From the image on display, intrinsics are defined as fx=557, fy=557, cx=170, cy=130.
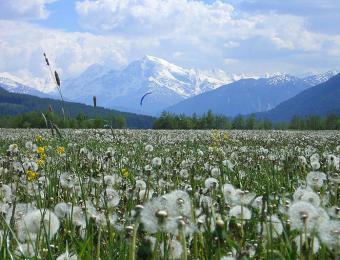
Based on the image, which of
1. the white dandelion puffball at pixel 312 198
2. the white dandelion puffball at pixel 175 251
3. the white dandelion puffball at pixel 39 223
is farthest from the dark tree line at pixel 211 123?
the white dandelion puffball at pixel 175 251

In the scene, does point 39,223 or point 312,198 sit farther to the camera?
point 312,198

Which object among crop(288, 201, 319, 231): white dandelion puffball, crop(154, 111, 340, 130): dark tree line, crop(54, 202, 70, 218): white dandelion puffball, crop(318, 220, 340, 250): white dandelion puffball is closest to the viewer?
crop(318, 220, 340, 250): white dandelion puffball

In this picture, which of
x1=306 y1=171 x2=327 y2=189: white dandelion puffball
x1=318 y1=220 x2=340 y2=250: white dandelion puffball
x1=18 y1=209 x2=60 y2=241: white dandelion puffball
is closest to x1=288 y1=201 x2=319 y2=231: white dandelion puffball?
x1=318 y1=220 x2=340 y2=250: white dandelion puffball

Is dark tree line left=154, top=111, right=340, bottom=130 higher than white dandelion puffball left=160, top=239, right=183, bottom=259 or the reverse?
higher

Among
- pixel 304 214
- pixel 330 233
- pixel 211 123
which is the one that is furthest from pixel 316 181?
pixel 211 123

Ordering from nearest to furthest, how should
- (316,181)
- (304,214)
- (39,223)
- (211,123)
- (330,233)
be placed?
1. (330,233)
2. (304,214)
3. (39,223)
4. (316,181)
5. (211,123)

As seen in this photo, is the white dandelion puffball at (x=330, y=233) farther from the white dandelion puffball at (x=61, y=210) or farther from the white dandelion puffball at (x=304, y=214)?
the white dandelion puffball at (x=61, y=210)

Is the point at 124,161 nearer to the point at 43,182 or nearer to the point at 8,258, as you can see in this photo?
the point at 43,182

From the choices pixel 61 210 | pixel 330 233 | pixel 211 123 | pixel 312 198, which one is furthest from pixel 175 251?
pixel 211 123

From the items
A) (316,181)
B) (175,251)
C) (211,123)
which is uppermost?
(211,123)

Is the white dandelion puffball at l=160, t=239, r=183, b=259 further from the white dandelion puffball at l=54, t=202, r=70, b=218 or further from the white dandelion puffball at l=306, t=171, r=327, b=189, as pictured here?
the white dandelion puffball at l=306, t=171, r=327, b=189

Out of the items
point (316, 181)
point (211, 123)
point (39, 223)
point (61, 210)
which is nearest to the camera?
point (39, 223)

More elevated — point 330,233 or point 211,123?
point 211,123

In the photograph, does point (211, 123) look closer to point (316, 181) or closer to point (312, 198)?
point (316, 181)
